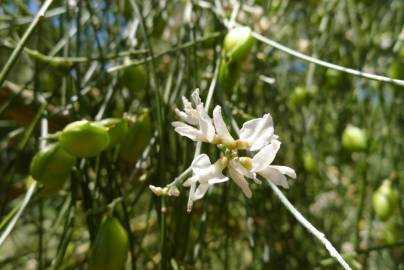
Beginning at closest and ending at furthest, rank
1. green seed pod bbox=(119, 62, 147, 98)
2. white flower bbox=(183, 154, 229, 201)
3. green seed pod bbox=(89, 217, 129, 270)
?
white flower bbox=(183, 154, 229, 201), green seed pod bbox=(89, 217, 129, 270), green seed pod bbox=(119, 62, 147, 98)

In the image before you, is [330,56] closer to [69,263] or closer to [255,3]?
[255,3]

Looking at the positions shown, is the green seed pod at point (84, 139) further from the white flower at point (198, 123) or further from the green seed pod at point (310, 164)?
the green seed pod at point (310, 164)

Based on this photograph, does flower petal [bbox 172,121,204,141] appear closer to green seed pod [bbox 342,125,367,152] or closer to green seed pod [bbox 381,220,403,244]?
green seed pod [bbox 342,125,367,152]

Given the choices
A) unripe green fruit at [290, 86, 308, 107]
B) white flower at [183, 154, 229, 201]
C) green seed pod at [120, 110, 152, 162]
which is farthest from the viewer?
unripe green fruit at [290, 86, 308, 107]

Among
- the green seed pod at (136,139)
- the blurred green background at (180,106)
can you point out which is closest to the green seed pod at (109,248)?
the blurred green background at (180,106)

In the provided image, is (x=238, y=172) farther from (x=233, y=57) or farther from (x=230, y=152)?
(x=233, y=57)

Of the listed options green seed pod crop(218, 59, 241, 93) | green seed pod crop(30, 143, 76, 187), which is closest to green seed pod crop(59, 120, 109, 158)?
green seed pod crop(30, 143, 76, 187)
